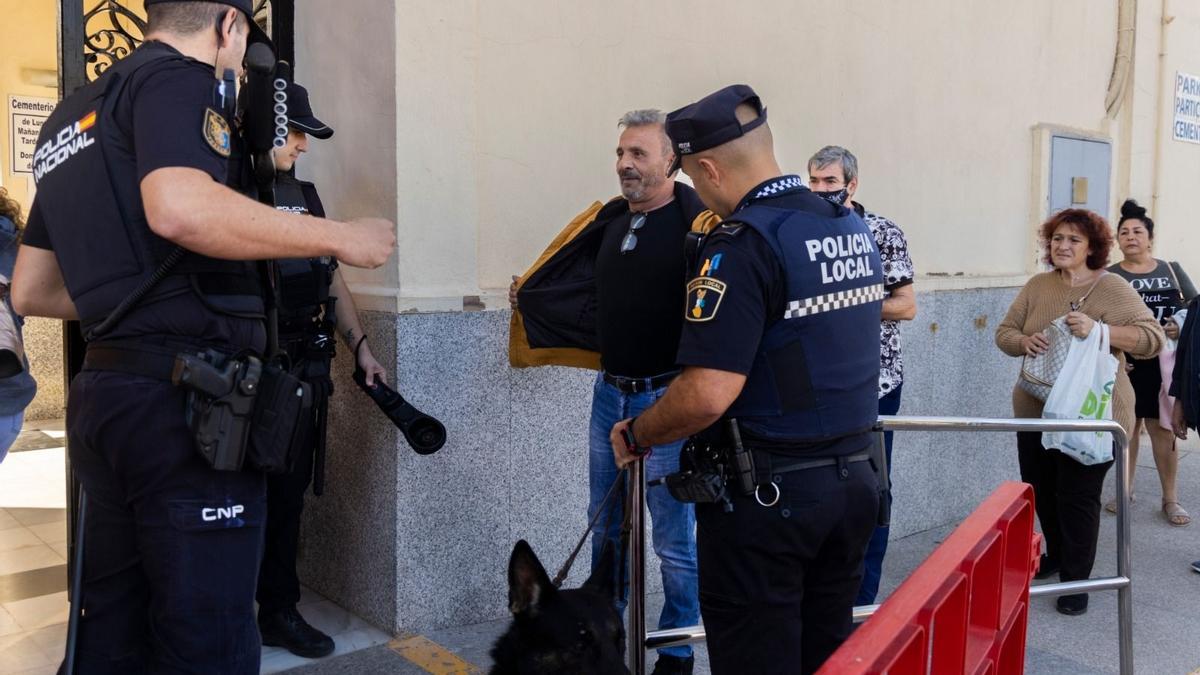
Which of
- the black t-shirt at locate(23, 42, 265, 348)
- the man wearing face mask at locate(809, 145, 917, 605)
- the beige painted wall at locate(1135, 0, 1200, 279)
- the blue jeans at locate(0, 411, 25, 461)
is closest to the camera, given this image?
the black t-shirt at locate(23, 42, 265, 348)

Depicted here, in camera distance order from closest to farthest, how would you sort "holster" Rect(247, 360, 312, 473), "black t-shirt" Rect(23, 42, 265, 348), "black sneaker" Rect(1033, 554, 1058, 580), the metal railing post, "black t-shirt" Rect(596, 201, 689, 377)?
"black t-shirt" Rect(23, 42, 265, 348)
"holster" Rect(247, 360, 312, 473)
the metal railing post
"black t-shirt" Rect(596, 201, 689, 377)
"black sneaker" Rect(1033, 554, 1058, 580)

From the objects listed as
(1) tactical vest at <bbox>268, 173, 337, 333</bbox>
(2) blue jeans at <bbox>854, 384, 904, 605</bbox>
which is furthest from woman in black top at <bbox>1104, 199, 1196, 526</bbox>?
(1) tactical vest at <bbox>268, 173, 337, 333</bbox>

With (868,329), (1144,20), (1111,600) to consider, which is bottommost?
(1111,600)

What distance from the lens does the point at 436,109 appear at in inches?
160

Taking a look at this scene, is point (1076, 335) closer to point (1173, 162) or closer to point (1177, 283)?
point (1177, 283)

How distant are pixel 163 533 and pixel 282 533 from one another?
185 cm

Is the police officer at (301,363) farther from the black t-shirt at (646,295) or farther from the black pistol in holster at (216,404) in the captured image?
the black pistol in holster at (216,404)

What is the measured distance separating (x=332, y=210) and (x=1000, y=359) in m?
4.68

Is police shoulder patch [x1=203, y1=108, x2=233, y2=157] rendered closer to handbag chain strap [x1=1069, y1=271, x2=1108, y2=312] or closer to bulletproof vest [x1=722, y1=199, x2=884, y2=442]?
bulletproof vest [x1=722, y1=199, x2=884, y2=442]

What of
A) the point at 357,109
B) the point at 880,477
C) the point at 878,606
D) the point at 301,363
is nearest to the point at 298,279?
the point at 301,363

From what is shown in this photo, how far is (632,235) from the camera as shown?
3645mm

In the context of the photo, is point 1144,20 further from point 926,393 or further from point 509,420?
point 509,420

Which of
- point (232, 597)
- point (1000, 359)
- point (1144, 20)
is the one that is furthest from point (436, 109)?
point (1144, 20)

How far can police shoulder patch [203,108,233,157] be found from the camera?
6.97 ft
